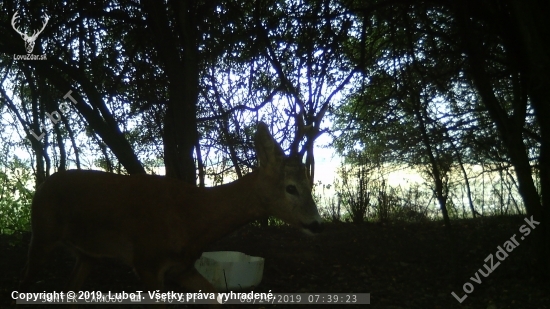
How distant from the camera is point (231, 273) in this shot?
6285 millimetres

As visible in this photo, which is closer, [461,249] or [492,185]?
[461,249]

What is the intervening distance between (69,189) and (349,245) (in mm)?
4608

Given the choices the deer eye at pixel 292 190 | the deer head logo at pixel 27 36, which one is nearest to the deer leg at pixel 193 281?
the deer eye at pixel 292 190

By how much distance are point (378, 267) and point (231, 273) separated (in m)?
2.49

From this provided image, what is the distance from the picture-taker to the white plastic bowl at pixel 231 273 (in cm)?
629

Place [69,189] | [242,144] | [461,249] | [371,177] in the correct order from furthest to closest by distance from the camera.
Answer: [371,177] < [461,249] < [242,144] < [69,189]

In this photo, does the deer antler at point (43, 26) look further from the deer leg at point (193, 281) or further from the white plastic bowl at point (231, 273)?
the deer leg at point (193, 281)

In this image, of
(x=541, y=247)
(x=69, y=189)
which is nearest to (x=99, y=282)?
(x=69, y=189)

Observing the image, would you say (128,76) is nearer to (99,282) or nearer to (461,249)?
(99,282)

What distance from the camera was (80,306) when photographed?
5875mm

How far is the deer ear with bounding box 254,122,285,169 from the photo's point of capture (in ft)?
17.5

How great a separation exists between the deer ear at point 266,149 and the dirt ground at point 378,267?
5.13 feet

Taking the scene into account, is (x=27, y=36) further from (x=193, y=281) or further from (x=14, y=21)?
(x=193, y=281)
